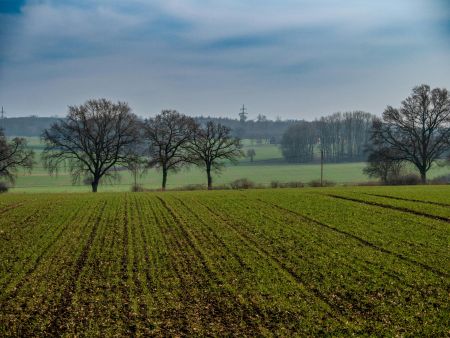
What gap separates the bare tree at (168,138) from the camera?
70.2 m

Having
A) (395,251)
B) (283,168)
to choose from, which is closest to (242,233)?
(395,251)

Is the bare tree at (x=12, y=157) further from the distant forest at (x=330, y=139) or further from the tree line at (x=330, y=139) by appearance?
the tree line at (x=330, y=139)

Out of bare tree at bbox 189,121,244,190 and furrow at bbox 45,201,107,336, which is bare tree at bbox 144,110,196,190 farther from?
furrow at bbox 45,201,107,336

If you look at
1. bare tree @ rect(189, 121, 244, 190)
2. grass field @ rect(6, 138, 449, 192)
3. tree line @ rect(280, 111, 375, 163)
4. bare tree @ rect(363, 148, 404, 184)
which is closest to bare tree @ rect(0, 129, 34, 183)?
grass field @ rect(6, 138, 449, 192)

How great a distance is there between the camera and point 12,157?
67625 millimetres

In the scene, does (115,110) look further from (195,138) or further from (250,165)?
(250,165)

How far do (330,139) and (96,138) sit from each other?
4224 inches

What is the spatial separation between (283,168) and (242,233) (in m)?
108

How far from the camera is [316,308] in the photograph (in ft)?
49.9

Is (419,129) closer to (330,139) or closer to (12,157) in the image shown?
(12,157)

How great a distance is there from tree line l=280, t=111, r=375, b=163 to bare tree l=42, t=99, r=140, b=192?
8844 cm

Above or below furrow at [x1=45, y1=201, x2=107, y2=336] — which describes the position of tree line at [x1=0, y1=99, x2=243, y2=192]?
above

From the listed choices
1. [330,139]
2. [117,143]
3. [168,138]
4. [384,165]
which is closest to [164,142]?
[168,138]

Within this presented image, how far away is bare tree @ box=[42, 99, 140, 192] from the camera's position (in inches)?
2625
